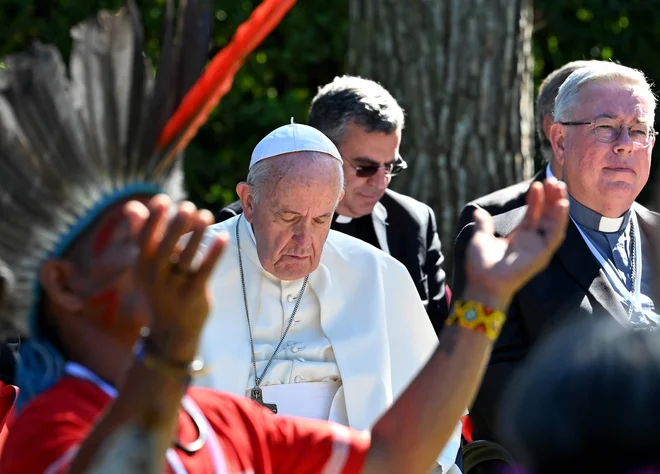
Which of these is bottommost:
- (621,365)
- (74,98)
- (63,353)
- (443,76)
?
(443,76)

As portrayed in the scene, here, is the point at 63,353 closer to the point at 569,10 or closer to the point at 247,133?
the point at 247,133

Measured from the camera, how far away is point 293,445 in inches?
100

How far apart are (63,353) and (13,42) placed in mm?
7189

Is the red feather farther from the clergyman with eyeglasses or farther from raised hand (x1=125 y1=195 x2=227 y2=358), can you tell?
the clergyman with eyeglasses

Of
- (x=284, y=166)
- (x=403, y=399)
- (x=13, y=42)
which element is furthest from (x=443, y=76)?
(x=403, y=399)

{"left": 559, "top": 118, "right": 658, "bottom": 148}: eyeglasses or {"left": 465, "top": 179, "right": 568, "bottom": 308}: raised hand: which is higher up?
{"left": 465, "top": 179, "right": 568, "bottom": 308}: raised hand

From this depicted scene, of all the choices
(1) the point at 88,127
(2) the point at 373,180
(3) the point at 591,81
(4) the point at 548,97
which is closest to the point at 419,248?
(2) the point at 373,180

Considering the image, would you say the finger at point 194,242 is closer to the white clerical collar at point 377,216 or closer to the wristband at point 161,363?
the wristband at point 161,363

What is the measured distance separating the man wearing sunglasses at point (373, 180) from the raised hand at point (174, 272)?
311 cm

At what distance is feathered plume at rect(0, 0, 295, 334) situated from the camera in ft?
7.54

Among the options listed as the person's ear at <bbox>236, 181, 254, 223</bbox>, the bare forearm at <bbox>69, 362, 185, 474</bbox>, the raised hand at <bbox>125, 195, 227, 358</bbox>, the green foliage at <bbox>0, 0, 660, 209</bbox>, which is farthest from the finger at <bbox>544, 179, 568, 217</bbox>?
the green foliage at <bbox>0, 0, 660, 209</bbox>

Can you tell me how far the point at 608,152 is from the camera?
480cm

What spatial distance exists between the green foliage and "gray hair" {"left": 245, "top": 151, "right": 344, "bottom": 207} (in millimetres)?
4736

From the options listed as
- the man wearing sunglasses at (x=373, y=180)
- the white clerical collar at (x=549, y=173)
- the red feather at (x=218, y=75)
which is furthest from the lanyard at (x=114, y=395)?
the white clerical collar at (x=549, y=173)
